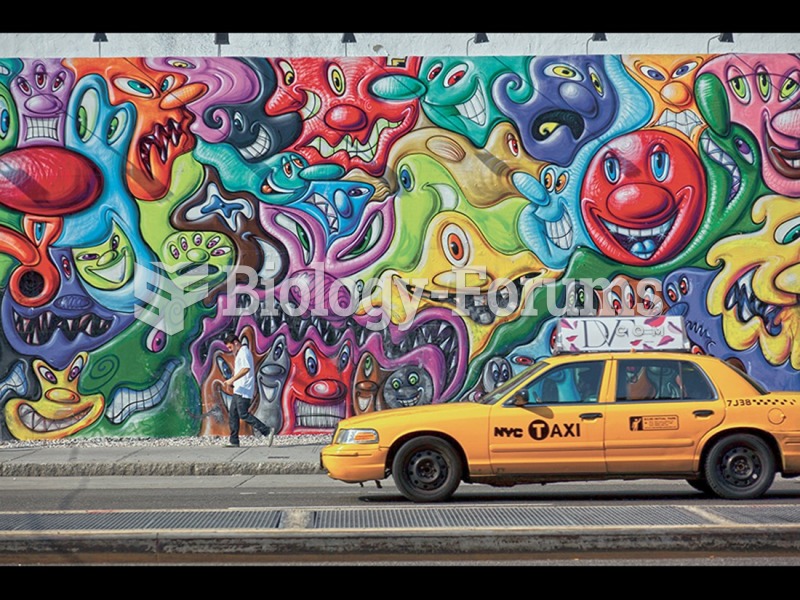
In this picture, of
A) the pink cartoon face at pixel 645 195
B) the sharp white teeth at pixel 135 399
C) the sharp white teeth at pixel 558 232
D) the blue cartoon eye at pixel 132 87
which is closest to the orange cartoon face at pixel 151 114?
the blue cartoon eye at pixel 132 87

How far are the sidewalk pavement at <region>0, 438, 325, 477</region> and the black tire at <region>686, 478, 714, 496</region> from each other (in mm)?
5527

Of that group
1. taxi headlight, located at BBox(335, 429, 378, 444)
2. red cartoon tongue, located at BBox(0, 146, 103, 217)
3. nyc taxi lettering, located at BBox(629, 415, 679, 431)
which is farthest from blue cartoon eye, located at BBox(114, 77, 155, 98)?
nyc taxi lettering, located at BBox(629, 415, 679, 431)

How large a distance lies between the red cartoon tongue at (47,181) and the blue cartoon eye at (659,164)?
9293mm

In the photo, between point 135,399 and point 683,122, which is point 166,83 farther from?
point 683,122

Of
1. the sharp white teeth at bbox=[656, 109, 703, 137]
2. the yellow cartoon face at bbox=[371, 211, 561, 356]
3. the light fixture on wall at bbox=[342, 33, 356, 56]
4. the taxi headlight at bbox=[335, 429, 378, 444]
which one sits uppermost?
the light fixture on wall at bbox=[342, 33, 356, 56]

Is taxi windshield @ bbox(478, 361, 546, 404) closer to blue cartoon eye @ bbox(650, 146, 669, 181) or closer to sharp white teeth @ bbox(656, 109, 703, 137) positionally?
blue cartoon eye @ bbox(650, 146, 669, 181)

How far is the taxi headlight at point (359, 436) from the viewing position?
35.2 feet

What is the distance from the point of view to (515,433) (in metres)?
10.7

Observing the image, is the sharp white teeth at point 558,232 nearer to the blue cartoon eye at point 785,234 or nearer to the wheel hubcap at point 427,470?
the blue cartoon eye at point 785,234

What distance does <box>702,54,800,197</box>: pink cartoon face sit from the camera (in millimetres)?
19422

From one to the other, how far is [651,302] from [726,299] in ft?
4.19

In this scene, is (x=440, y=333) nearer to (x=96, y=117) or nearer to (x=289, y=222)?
(x=289, y=222)

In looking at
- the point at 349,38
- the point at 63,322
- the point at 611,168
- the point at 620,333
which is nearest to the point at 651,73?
the point at 611,168

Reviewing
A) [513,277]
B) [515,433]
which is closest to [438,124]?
[513,277]
